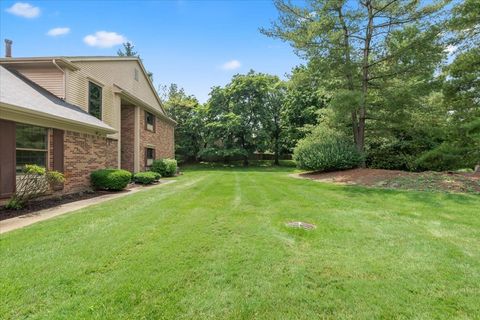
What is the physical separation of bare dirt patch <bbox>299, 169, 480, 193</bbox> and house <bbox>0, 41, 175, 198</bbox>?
33.1ft

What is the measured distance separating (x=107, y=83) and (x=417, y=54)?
1433 cm

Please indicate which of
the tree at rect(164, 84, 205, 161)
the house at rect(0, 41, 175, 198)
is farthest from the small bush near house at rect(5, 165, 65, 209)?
the tree at rect(164, 84, 205, 161)

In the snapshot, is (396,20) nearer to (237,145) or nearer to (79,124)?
(79,124)

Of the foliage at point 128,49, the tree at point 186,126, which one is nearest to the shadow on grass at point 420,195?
the tree at point 186,126

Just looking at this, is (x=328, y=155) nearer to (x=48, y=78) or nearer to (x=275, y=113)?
(x=48, y=78)

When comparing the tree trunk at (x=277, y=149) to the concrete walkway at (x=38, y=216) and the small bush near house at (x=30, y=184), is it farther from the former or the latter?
the small bush near house at (x=30, y=184)

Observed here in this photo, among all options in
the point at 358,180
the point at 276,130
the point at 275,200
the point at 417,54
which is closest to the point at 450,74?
the point at 417,54

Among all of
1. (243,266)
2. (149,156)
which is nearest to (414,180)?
(243,266)

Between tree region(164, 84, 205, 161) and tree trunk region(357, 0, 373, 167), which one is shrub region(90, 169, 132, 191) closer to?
tree trunk region(357, 0, 373, 167)

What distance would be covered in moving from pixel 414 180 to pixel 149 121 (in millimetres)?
14811

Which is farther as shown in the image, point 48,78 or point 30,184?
point 48,78

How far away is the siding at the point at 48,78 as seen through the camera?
1060 centimetres

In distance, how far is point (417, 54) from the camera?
1184 cm

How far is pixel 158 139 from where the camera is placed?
19219 millimetres
